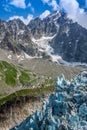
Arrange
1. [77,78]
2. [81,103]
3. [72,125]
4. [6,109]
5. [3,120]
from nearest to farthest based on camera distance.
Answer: [72,125], [81,103], [77,78], [3,120], [6,109]

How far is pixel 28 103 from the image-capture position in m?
142

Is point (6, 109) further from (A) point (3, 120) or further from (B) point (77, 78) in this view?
(B) point (77, 78)

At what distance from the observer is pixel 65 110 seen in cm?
3369

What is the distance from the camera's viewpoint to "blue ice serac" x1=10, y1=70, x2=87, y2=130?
32.0 metres

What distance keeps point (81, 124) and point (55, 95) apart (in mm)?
4571

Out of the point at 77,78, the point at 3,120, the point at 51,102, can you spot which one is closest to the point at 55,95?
the point at 51,102

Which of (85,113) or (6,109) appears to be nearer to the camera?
(85,113)

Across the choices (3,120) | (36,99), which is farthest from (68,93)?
(36,99)

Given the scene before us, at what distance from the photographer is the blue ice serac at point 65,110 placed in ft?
105

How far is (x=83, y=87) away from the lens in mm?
35062

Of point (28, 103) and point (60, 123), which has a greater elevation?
point (28, 103)

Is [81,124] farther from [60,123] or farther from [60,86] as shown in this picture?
[60,86]

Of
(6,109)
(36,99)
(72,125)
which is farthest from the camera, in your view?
(36,99)

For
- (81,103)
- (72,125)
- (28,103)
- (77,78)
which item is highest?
(28,103)
